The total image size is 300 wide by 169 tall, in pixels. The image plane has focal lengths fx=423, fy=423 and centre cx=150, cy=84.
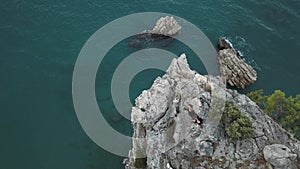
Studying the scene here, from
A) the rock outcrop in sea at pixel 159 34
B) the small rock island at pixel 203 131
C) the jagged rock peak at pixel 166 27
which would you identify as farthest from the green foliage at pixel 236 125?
the jagged rock peak at pixel 166 27

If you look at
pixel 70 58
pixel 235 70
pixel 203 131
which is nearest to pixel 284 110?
pixel 235 70

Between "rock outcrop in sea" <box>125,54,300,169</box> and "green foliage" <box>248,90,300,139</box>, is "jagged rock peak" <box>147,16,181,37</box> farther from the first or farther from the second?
"green foliage" <box>248,90,300,139</box>

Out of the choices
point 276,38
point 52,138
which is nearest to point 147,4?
point 276,38

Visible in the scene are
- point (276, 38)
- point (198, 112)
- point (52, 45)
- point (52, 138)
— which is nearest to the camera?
point (198, 112)

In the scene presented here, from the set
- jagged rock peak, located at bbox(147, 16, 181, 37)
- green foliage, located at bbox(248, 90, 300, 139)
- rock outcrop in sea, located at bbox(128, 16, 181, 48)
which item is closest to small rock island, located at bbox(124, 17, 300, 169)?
green foliage, located at bbox(248, 90, 300, 139)

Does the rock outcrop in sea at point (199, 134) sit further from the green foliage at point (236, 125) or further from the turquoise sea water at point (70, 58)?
the turquoise sea water at point (70, 58)

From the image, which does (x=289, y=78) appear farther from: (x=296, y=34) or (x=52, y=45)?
(x=52, y=45)
